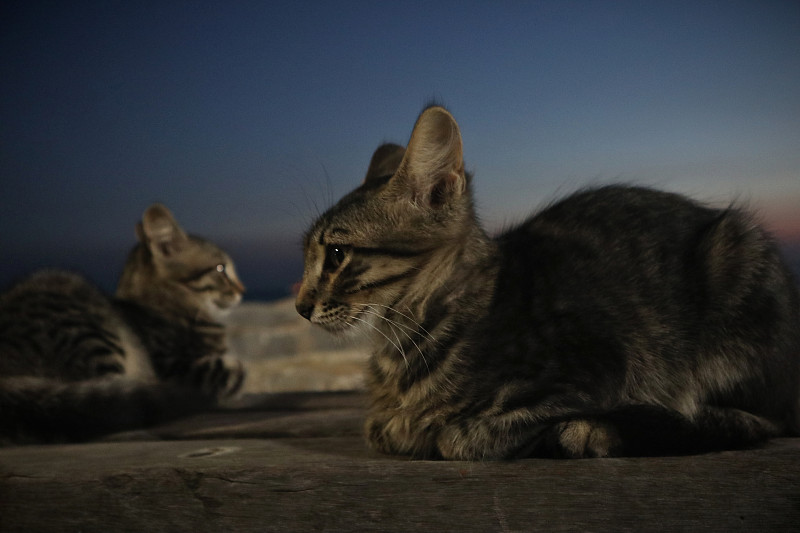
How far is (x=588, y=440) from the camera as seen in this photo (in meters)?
1.42

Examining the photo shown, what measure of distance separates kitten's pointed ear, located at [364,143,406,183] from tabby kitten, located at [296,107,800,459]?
254 millimetres

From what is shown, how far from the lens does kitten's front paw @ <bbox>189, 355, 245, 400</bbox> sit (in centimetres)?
285

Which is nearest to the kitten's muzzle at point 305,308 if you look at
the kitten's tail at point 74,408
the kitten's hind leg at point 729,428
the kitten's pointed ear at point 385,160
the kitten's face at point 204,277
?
the kitten's pointed ear at point 385,160

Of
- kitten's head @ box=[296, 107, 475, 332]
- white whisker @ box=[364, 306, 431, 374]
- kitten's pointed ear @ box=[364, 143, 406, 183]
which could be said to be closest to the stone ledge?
white whisker @ box=[364, 306, 431, 374]

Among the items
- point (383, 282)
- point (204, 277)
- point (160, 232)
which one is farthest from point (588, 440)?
point (160, 232)

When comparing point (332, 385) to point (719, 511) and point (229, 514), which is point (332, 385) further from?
point (719, 511)

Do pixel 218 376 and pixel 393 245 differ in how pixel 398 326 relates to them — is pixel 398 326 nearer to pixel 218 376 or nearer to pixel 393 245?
pixel 393 245

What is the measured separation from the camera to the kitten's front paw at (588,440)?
4.64 feet

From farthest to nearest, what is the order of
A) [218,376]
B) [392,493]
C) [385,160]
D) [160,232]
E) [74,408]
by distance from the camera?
[160,232]
[218,376]
[74,408]
[385,160]
[392,493]

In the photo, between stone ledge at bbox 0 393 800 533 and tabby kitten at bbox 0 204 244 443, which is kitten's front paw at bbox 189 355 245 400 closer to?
tabby kitten at bbox 0 204 244 443

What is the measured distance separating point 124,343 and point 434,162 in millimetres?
1733

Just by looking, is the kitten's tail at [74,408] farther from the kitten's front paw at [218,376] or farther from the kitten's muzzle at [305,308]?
the kitten's muzzle at [305,308]

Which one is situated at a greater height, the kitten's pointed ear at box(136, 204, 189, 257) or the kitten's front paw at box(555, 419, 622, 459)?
the kitten's pointed ear at box(136, 204, 189, 257)

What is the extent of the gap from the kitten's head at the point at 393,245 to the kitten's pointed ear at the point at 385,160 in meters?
0.35
